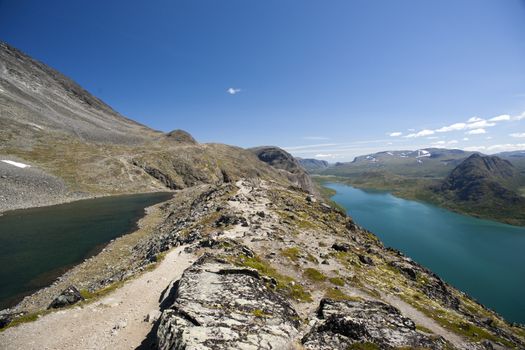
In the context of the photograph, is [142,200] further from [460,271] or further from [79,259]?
[460,271]

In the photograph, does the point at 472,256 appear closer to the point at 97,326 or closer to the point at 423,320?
the point at 423,320

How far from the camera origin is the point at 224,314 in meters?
19.4

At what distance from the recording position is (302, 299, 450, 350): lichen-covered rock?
19812 millimetres

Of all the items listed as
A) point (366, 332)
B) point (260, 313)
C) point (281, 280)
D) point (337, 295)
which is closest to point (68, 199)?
point (281, 280)

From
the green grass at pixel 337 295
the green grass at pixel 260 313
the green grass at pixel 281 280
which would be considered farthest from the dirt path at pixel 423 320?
the green grass at pixel 260 313

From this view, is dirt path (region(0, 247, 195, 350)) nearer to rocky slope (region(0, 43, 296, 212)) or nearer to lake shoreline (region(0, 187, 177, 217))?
lake shoreline (region(0, 187, 177, 217))

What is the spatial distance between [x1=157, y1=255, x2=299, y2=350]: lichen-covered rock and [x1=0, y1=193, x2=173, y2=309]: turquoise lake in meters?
32.0

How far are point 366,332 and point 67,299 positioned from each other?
25.0 m

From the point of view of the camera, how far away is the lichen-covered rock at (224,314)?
54.4ft

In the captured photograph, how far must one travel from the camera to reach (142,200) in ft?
403

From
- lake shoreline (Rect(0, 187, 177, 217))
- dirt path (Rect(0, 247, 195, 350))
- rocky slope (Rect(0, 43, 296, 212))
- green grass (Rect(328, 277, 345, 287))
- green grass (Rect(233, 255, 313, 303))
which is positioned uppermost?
rocky slope (Rect(0, 43, 296, 212))

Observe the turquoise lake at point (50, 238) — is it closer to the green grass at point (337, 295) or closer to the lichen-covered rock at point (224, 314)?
the lichen-covered rock at point (224, 314)

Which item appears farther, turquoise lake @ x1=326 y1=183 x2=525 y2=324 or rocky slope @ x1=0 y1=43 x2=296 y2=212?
rocky slope @ x1=0 y1=43 x2=296 y2=212

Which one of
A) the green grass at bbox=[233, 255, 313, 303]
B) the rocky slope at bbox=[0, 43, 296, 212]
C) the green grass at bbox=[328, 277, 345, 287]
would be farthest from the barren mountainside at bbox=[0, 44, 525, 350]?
the rocky slope at bbox=[0, 43, 296, 212]
